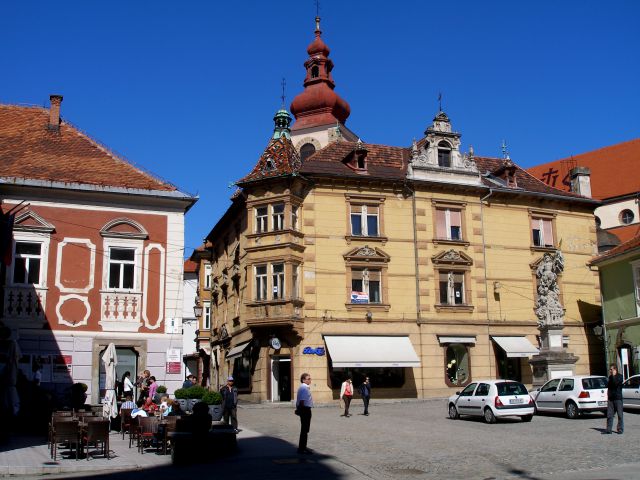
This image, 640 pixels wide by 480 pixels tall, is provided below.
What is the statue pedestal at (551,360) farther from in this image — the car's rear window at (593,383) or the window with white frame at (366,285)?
the window with white frame at (366,285)

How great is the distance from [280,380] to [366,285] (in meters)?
6.36

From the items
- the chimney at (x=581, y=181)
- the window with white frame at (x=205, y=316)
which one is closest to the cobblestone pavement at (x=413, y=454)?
the chimney at (x=581, y=181)

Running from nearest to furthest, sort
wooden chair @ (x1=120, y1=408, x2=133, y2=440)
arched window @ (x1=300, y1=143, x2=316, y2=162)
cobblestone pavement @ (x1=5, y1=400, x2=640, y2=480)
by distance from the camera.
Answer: cobblestone pavement @ (x1=5, y1=400, x2=640, y2=480), wooden chair @ (x1=120, y1=408, x2=133, y2=440), arched window @ (x1=300, y1=143, x2=316, y2=162)

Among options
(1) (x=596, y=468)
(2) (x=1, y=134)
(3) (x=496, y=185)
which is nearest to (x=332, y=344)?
(3) (x=496, y=185)

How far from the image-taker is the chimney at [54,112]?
27531 mm

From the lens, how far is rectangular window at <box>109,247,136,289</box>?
960 inches

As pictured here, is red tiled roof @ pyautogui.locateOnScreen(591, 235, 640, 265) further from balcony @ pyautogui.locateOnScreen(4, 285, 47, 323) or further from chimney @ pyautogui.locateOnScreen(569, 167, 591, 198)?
balcony @ pyautogui.locateOnScreen(4, 285, 47, 323)

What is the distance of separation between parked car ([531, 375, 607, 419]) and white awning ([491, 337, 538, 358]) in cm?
1165

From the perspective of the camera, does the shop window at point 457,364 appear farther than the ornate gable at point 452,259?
No

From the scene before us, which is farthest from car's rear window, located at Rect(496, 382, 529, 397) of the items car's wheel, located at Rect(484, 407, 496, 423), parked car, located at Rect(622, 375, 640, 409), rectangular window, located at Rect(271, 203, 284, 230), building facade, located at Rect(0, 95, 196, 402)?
rectangular window, located at Rect(271, 203, 284, 230)

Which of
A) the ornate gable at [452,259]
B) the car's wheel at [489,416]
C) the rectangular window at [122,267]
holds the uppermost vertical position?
the ornate gable at [452,259]

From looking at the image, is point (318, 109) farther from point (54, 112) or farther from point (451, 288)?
point (54, 112)

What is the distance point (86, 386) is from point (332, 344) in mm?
15447

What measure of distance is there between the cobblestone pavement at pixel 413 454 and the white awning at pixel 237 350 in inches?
522
